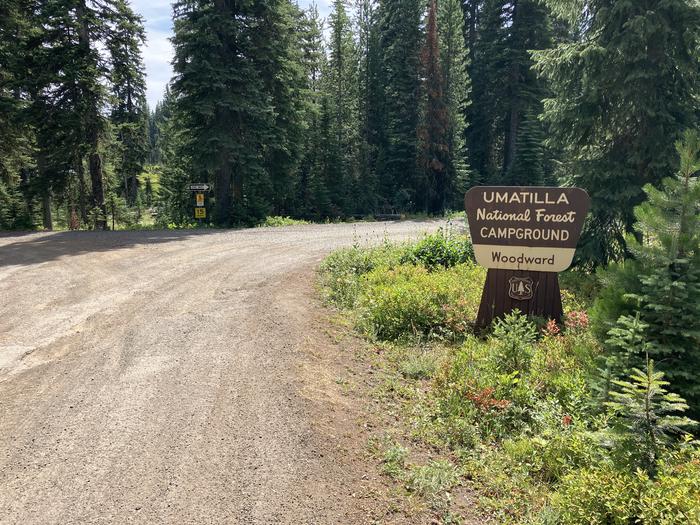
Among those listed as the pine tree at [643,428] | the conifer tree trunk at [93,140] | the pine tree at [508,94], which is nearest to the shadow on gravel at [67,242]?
the conifer tree trunk at [93,140]

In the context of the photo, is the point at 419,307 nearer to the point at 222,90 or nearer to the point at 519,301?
the point at 519,301

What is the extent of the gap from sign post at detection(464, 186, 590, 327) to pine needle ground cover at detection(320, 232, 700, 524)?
514mm

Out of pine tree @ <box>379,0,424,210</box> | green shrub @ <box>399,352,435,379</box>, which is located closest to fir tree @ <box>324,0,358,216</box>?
pine tree @ <box>379,0,424,210</box>

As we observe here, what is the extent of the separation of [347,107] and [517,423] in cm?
3232

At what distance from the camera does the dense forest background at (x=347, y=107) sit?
1052 centimetres

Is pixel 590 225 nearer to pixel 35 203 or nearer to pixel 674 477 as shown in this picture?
pixel 674 477

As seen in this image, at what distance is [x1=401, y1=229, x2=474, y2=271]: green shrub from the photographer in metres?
11.6

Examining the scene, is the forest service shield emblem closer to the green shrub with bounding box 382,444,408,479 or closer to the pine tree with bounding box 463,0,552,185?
the green shrub with bounding box 382,444,408,479

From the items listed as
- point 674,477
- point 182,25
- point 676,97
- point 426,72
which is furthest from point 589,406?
point 426,72

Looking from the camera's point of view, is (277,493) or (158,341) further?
(158,341)

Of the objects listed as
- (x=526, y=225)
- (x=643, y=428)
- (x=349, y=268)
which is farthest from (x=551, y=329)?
(x=349, y=268)

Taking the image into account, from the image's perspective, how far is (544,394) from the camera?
224 inches

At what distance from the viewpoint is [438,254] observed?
11.8m

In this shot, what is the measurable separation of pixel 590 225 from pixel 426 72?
2553cm
